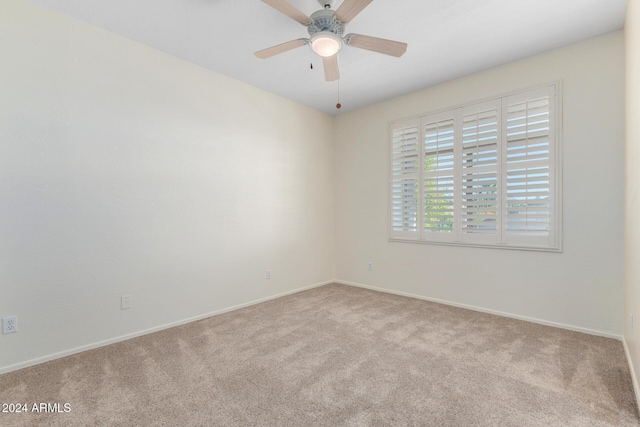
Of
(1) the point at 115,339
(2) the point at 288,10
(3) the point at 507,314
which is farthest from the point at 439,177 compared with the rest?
(1) the point at 115,339

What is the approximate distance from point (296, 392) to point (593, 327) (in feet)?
Result: 9.22

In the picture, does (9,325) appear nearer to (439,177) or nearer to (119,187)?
(119,187)

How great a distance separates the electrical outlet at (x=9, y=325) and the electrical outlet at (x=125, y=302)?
676 millimetres

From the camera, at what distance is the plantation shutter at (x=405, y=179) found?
157 inches

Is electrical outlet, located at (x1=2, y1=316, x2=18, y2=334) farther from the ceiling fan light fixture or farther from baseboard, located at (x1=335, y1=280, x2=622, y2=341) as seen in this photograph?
baseboard, located at (x1=335, y1=280, x2=622, y2=341)

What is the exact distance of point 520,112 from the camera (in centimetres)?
314

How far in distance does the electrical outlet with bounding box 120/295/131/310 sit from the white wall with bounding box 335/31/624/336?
3186mm

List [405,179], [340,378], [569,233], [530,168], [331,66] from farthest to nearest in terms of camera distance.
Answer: [405,179]
[530,168]
[569,233]
[331,66]
[340,378]

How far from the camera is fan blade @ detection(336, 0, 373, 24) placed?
1.84 m

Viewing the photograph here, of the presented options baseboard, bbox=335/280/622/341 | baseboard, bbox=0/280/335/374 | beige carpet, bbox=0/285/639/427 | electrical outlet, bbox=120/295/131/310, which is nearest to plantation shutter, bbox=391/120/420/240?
baseboard, bbox=335/280/622/341

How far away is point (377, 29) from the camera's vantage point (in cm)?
261

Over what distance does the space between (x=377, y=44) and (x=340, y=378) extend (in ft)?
7.88

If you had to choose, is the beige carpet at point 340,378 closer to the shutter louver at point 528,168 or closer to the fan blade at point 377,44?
the shutter louver at point 528,168

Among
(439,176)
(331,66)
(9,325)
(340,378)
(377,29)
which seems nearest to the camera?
(340,378)
